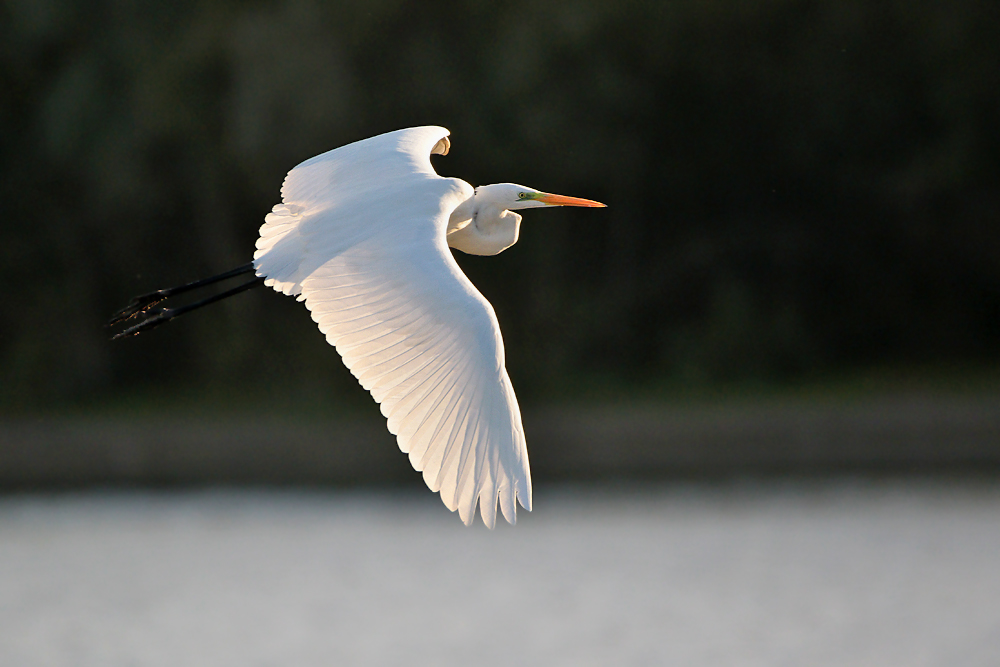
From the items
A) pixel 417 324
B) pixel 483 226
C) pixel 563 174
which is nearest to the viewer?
pixel 417 324

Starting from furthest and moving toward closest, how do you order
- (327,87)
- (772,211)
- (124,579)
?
(772,211)
(327,87)
(124,579)

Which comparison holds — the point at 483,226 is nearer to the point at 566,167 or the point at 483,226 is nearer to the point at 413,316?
the point at 413,316

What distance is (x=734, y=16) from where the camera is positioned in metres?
13.7

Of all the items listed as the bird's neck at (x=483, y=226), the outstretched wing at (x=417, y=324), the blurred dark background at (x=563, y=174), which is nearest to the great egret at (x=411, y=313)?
the outstretched wing at (x=417, y=324)

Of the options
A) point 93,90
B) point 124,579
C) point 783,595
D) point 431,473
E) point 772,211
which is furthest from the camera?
point 772,211

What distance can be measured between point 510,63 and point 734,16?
2520mm

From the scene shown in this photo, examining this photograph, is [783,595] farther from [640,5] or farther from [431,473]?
[640,5]

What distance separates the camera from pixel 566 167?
1365 cm

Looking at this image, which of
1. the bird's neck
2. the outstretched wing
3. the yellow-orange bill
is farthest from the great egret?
the yellow-orange bill

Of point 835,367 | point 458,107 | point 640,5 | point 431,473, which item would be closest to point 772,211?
point 835,367

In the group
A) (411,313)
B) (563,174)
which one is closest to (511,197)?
(411,313)

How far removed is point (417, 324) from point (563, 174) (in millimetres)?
10186

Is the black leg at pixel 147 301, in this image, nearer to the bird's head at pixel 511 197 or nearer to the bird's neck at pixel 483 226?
the bird's neck at pixel 483 226

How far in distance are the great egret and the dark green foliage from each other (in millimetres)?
8734
